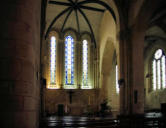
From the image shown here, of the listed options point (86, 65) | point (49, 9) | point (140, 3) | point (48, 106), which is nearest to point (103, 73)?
point (86, 65)

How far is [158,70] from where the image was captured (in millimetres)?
24297

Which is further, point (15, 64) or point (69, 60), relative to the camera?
point (69, 60)

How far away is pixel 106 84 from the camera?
72.5 feet

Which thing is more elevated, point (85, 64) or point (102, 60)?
point (102, 60)

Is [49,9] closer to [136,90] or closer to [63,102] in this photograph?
[63,102]

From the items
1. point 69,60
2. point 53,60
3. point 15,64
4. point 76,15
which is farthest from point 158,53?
point 15,64

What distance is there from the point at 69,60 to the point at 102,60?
4.14 meters

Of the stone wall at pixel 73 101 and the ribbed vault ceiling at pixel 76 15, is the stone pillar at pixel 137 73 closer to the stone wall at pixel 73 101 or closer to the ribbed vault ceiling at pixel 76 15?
the ribbed vault ceiling at pixel 76 15

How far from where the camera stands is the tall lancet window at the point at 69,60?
23719 mm

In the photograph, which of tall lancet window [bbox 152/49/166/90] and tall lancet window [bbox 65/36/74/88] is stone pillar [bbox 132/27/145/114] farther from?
tall lancet window [bbox 65/36/74/88]

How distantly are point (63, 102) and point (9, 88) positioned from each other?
20.8 metres

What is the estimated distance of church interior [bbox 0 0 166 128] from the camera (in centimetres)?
1325

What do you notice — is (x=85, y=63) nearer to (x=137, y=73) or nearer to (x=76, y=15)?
(x=76, y=15)

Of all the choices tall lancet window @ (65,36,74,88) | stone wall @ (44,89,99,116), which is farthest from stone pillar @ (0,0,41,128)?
tall lancet window @ (65,36,74,88)
